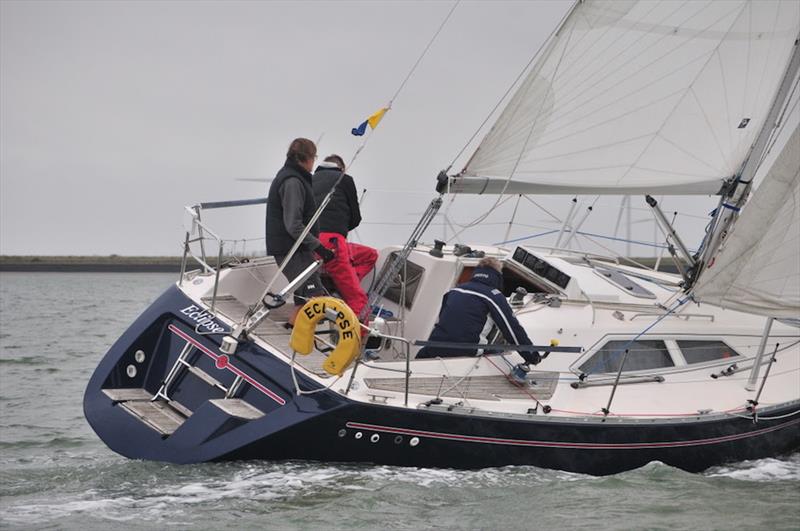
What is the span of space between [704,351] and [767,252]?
135 cm

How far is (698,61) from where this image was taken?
9.87 m

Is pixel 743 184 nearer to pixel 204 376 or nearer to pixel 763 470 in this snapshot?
pixel 763 470

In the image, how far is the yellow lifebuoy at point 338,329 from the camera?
775cm

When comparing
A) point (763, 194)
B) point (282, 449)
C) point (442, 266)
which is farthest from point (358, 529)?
point (763, 194)

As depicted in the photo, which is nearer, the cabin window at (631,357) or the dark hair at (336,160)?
the cabin window at (631,357)

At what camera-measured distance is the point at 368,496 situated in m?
7.34

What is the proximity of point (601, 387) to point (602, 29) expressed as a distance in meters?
3.04

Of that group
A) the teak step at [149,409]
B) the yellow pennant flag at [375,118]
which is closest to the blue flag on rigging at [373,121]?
the yellow pennant flag at [375,118]

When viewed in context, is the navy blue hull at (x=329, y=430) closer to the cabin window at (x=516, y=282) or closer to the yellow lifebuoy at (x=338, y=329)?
the yellow lifebuoy at (x=338, y=329)

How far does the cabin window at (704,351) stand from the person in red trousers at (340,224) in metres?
2.88

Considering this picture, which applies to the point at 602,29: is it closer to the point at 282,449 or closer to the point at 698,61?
the point at 698,61

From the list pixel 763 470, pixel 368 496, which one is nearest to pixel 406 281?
pixel 368 496

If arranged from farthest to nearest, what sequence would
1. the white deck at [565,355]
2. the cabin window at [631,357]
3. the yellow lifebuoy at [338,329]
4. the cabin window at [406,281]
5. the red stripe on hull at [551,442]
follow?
the cabin window at [406,281]
the cabin window at [631,357]
the white deck at [565,355]
the red stripe on hull at [551,442]
the yellow lifebuoy at [338,329]

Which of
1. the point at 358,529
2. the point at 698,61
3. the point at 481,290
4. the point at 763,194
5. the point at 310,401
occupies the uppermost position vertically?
the point at 698,61
